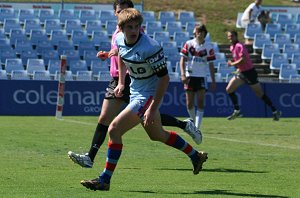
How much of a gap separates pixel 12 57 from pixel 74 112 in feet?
14.1

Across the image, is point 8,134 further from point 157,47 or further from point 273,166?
point 157,47

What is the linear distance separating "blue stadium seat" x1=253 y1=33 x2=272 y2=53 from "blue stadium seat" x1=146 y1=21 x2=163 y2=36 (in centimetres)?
358

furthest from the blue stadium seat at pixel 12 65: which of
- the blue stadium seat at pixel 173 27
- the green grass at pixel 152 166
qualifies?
the green grass at pixel 152 166

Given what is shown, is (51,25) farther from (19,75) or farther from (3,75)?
(3,75)

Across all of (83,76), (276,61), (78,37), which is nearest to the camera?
(83,76)

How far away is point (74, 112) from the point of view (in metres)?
27.1

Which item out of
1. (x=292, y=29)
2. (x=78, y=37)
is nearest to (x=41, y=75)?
(x=78, y=37)

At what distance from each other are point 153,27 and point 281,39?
528cm

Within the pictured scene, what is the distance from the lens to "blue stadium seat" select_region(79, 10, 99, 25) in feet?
115

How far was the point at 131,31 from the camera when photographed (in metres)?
10.0

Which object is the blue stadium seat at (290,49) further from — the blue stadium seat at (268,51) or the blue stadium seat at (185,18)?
the blue stadium seat at (185,18)

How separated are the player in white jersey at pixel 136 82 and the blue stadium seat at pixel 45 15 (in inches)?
939

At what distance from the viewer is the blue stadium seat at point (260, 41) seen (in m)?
35.6

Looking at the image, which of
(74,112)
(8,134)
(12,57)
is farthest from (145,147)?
(12,57)
